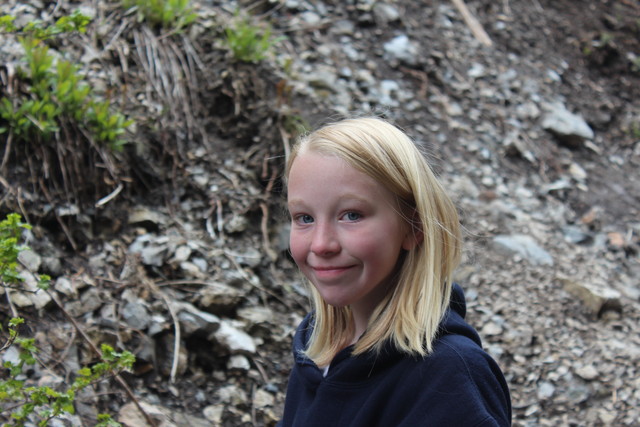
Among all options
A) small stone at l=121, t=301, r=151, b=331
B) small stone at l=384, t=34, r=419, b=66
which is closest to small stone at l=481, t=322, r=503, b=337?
small stone at l=121, t=301, r=151, b=331

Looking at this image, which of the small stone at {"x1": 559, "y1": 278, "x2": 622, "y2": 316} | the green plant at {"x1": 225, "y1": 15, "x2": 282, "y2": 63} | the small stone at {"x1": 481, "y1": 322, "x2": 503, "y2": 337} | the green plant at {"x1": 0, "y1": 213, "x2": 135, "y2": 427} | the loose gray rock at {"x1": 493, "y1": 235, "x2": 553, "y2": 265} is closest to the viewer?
the green plant at {"x1": 0, "y1": 213, "x2": 135, "y2": 427}

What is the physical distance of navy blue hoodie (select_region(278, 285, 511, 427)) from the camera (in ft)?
5.16

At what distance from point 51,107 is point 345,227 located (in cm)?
203

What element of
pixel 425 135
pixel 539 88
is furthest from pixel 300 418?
pixel 539 88

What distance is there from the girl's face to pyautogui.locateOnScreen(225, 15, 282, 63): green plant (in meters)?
2.43

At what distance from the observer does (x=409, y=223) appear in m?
1.77

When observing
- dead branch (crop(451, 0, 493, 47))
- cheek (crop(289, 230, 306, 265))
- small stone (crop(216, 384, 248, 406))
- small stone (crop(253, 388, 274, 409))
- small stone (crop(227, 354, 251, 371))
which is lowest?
small stone (crop(253, 388, 274, 409))

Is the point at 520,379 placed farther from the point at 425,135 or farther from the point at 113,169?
the point at 113,169

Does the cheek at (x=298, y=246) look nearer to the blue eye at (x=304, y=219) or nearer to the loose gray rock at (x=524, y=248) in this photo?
the blue eye at (x=304, y=219)

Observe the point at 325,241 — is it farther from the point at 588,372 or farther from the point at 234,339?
the point at 588,372

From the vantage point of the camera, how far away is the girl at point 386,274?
5.32 ft

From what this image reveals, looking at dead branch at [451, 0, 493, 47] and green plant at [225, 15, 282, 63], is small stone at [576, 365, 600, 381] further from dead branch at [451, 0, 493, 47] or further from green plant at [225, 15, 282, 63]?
dead branch at [451, 0, 493, 47]

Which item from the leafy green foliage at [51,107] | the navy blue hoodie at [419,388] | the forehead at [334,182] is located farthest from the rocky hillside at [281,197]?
the navy blue hoodie at [419,388]

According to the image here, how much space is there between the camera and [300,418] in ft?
6.42
